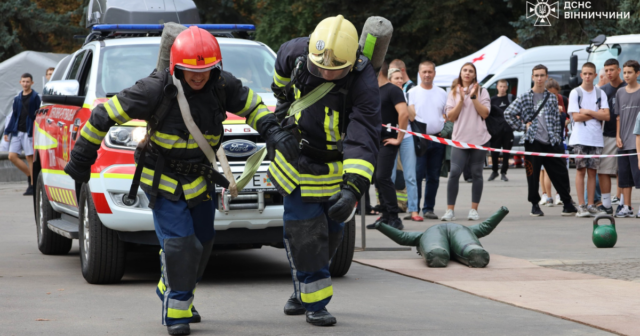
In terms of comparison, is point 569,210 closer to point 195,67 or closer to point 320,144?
point 320,144

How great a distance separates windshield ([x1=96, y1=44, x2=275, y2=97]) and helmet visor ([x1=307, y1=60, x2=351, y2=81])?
2.48 m

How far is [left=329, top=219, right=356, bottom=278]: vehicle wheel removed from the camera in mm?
7113

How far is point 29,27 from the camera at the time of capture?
105 ft

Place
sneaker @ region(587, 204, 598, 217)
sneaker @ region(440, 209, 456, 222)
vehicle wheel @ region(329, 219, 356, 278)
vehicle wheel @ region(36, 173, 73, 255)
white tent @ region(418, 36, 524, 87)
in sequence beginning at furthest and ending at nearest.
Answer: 1. white tent @ region(418, 36, 524, 87)
2. sneaker @ region(587, 204, 598, 217)
3. sneaker @ region(440, 209, 456, 222)
4. vehicle wheel @ region(36, 173, 73, 255)
5. vehicle wheel @ region(329, 219, 356, 278)

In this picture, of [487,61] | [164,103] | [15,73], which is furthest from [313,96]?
[15,73]

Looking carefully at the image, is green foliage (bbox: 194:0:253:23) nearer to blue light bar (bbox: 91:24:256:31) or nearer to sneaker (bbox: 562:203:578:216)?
sneaker (bbox: 562:203:578:216)

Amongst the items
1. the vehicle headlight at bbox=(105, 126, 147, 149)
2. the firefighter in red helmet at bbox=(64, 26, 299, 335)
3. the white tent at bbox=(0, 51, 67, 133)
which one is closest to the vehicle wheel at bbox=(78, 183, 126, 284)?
the vehicle headlight at bbox=(105, 126, 147, 149)

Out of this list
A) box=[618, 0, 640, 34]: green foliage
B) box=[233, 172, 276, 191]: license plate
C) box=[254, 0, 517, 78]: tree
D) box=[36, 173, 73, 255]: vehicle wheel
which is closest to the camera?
box=[233, 172, 276, 191]: license plate

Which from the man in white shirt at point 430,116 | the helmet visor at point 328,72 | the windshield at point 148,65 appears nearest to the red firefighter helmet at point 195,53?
the helmet visor at point 328,72

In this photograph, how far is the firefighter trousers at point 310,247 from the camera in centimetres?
537

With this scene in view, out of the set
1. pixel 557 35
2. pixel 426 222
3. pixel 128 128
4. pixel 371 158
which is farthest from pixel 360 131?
pixel 557 35

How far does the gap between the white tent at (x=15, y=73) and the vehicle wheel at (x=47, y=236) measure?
1665 centimetres

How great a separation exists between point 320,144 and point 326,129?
0.10 metres

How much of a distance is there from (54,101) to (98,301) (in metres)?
1.84
